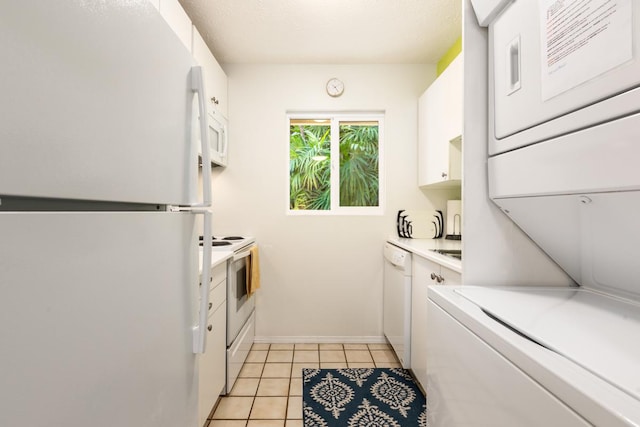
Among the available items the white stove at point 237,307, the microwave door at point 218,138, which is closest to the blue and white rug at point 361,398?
the white stove at point 237,307

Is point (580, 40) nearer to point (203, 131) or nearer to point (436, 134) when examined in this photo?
point (203, 131)

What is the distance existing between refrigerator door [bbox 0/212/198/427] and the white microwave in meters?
1.65

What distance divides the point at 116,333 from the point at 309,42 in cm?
253

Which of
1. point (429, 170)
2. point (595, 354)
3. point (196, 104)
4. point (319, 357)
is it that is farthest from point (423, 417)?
point (196, 104)

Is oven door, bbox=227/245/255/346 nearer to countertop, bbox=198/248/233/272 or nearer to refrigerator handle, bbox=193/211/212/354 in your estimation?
countertop, bbox=198/248/233/272

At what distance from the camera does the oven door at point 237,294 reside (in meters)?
1.98

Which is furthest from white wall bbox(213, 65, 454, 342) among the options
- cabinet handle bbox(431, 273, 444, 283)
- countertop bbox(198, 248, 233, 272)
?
cabinet handle bbox(431, 273, 444, 283)

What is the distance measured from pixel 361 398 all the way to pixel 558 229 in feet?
5.36

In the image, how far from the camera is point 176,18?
1.70 metres

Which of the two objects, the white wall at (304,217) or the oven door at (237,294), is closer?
the oven door at (237,294)

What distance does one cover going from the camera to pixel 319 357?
258 cm

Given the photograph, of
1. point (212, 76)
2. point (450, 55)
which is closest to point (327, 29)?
point (212, 76)

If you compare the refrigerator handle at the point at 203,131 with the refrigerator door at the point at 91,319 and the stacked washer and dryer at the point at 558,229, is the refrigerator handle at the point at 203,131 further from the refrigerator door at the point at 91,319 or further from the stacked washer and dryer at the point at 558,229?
the stacked washer and dryer at the point at 558,229

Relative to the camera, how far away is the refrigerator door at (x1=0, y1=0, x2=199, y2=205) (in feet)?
1.25
